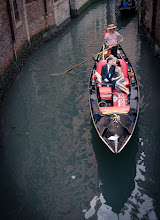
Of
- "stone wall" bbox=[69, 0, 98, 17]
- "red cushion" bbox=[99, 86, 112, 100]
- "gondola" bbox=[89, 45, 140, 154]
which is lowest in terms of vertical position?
"stone wall" bbox=[69, 0, 98, 17]

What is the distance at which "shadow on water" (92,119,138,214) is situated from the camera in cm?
449

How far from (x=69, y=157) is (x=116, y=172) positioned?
106 cm

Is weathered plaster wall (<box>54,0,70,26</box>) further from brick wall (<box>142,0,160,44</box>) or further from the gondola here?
the gondola

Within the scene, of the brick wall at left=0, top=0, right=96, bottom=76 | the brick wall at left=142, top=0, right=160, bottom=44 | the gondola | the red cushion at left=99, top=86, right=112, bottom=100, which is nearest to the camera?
the gondola

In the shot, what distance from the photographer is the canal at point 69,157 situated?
4.36m

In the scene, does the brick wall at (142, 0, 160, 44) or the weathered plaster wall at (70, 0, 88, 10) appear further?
the weathered plaster wall at (70, 0, 88, 10)

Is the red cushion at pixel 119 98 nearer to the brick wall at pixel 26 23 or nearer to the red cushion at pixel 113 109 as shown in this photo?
the red cushion at pixel 113 109

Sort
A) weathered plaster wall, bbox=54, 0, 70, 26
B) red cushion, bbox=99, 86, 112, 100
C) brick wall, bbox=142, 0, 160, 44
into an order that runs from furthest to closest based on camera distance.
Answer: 1. weathered plaster wall, bbox=54, 0, 70, 26
2. brick wall, bbox=142, 0, 160, 44
3. red cushion, bbox=99, 86, 112, 100

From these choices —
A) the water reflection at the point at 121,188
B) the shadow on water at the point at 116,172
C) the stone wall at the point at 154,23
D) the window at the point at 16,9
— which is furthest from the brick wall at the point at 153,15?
the water reflection at the point at 121,188

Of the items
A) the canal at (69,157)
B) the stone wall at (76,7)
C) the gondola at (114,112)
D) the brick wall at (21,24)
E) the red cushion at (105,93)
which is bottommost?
the canal at (69,157)

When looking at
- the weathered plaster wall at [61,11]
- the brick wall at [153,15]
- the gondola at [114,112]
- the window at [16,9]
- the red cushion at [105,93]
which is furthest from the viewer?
the weathered plaster wall at [61,11]

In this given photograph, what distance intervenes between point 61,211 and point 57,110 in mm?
3415

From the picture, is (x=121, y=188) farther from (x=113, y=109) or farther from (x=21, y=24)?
(x=21, y=24)

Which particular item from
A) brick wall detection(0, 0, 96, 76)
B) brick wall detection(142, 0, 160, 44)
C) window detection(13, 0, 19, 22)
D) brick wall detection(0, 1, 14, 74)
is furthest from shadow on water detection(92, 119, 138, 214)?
window detection(13, 0, 19, 22)
